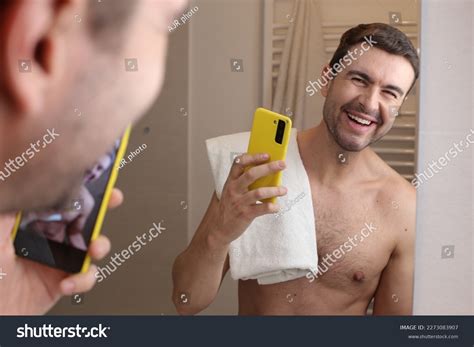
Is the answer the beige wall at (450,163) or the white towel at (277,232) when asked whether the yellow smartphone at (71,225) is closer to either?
the white towel at (277,232)

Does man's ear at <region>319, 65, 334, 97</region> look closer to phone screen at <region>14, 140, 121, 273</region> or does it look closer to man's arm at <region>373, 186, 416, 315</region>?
man's arm at <region>373, 186, 416, 315</region>

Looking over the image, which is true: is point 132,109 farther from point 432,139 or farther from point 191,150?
point 432,139

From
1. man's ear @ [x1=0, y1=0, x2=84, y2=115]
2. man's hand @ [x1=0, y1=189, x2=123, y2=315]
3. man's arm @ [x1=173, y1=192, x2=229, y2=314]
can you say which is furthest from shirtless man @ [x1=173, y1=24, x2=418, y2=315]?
man's ear @ [x1=0, y1=0, x2=84, y2=115]

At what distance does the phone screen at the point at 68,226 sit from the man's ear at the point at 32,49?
0.68ft

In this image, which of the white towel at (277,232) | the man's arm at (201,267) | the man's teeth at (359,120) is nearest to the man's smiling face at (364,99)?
the man's teeth at (359,120)

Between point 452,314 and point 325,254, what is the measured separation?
438 mm

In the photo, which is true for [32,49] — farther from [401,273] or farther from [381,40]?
[401,273]

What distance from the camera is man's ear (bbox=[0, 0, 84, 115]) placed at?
1346mm

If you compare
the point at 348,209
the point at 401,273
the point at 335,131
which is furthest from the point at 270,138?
the point at 401,273

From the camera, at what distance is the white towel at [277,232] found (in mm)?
1747

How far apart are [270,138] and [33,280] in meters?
0.65

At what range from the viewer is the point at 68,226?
158cm
